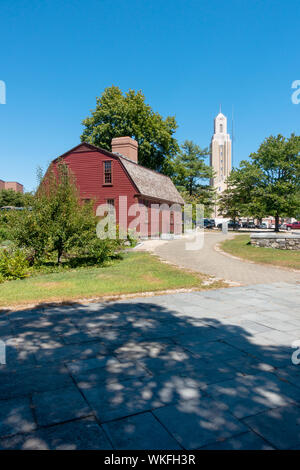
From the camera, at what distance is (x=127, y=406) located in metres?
2.87

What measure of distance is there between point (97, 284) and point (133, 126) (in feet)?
109

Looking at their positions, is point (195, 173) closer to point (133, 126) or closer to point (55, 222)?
point (133, 126)

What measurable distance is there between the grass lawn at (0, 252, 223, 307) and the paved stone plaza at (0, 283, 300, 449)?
1.39 m

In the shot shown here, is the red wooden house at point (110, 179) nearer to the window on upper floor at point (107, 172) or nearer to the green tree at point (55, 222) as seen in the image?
the window on upper floor at point (107, 172)

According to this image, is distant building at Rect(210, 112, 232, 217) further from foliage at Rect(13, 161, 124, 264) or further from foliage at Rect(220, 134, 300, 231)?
foliage at Rect(13, 161, 124, 264)

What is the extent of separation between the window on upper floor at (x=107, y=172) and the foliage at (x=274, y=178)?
1925 centimetres

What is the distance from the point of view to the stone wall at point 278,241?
59.2 feet

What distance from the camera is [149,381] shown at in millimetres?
3330

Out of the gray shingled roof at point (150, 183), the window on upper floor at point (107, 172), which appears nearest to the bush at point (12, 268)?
the gray shingled roof at point (150, 183)

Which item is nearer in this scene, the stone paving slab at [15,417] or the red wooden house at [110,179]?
the stone paving slab at [15,417]

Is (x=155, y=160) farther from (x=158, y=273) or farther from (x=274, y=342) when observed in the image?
(x=274, y=342)

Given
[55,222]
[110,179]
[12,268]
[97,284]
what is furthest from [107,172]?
[97,284]

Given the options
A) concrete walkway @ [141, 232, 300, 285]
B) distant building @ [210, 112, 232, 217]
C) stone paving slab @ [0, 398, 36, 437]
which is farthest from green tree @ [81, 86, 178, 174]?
distant building @ [210, 112, 232, 217]
